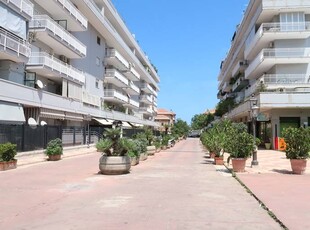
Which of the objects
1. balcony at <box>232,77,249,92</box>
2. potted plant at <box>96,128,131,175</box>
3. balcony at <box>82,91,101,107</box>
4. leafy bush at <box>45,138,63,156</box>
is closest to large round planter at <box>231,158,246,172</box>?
potted plant at <box>96,128,131,175</box>

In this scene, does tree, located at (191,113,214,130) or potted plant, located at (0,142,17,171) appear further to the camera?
tree, located at (191,113,214,130)

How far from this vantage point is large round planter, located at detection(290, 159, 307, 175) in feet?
51.1

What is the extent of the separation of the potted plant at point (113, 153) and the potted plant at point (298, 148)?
693cm

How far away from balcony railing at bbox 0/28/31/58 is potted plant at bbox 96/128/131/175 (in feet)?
37.1

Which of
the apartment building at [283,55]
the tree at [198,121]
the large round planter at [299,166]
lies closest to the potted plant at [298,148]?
the large round planter at [299,166]

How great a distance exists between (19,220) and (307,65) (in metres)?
36.7

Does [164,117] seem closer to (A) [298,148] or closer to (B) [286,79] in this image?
(B) [286,79]

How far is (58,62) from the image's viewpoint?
1225 inches

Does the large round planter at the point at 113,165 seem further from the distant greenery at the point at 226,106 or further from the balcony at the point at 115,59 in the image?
the distant greenery at the point at 226,106

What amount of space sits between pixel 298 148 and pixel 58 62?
847 inches

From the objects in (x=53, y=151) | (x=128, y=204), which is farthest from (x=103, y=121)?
(x=128, y=204)

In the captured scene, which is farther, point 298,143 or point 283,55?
point 283,55

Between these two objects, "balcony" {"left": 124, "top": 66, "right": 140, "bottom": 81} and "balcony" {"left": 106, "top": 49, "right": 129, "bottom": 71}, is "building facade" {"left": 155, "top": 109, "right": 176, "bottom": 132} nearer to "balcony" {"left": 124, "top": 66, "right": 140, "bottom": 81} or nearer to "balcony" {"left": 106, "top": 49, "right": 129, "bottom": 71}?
"balcony" {"left": 124, "top": 66, "right": 140, "bottom": 81}

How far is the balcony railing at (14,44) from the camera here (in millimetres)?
22453
